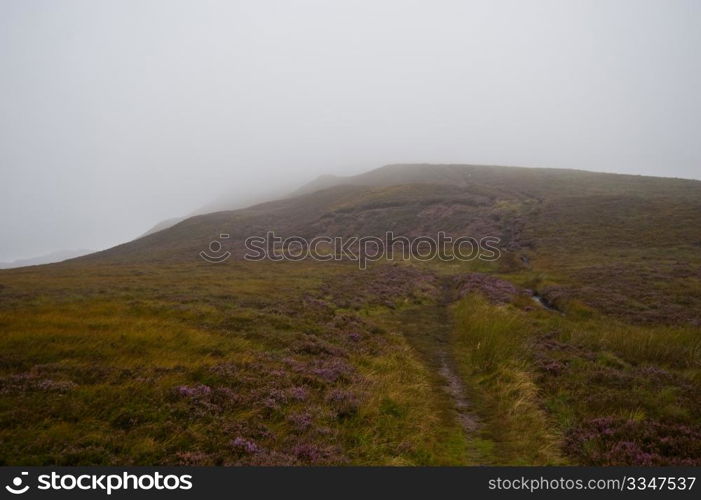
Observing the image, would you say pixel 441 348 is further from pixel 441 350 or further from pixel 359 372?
pixel 359 372

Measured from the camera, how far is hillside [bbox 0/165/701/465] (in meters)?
8.26

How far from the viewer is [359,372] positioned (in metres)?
13.8

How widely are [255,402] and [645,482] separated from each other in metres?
8.93

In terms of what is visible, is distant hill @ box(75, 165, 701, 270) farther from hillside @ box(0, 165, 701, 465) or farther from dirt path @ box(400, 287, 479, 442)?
dirt path @ box(400, 287, 479, 442)

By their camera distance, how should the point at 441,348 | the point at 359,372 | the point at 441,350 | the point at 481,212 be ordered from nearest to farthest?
the point at 359,372 < the point at 441,350 < the point at 441,348 < the point at 481,212

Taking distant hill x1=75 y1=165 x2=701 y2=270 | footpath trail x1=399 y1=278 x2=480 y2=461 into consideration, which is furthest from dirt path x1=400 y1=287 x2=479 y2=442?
distant hill x1=75 y1=165 x2=701 y2=270

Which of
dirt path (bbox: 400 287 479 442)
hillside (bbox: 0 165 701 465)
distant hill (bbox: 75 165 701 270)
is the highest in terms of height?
distant hill (bbox: 75 165 701 270)

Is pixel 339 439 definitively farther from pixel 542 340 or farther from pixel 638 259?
pixel 638 259

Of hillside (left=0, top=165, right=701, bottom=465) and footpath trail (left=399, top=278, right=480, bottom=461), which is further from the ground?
hillside (left=0, top=165, right=701, bottom=465)

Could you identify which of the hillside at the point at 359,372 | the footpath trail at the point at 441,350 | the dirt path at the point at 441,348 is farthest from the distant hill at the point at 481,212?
the footpath trail at the point at 441,350

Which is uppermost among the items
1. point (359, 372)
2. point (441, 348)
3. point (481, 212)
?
point (481, 212)

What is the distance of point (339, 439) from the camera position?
9.14 m

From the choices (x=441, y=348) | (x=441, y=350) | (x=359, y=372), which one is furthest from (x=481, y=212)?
(x=359, y=372)

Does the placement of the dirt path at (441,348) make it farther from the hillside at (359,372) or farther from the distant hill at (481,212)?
the distant hill at (481,212)
